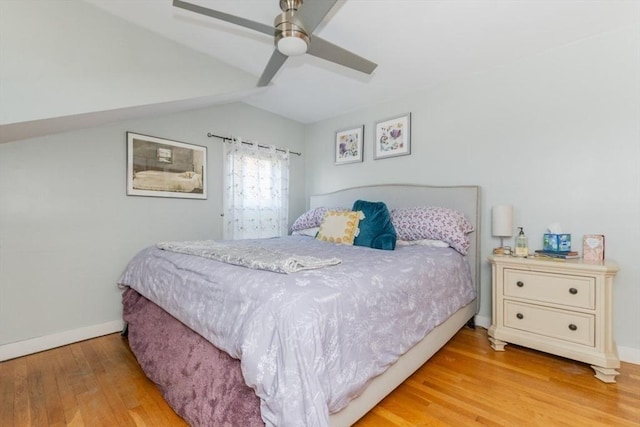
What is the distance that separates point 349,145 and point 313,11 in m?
2.28

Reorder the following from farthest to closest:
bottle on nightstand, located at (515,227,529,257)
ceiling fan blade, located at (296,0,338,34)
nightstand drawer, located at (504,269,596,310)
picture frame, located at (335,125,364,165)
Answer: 1. picture frame, located at (335,125,364,165)
2. bottle on nightstand, located at (515,227,529,257)
3. nightstand drawer, located at (504,269,596,310)
4. ceiling fan blade, located at (296,0,338,34)

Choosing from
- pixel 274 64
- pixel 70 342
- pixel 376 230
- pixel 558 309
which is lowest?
pixel 70 342

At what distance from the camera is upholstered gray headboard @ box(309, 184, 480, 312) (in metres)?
2.57

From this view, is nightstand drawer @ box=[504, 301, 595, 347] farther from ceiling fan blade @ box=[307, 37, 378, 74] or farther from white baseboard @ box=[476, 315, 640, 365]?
ceiling fan blade @ box=[307, 37, 378, 74]

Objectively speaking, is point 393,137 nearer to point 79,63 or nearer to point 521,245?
point 521,245

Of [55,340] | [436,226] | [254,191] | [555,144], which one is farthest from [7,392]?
[555,144]

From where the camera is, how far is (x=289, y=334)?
0.96m

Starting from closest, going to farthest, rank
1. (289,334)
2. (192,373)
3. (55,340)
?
(289,334) < (192,373) < (55,340)

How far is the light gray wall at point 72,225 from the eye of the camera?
2041mm

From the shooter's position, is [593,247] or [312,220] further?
[312,220]

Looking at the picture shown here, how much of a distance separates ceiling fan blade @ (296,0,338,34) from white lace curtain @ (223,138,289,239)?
2.03 metres

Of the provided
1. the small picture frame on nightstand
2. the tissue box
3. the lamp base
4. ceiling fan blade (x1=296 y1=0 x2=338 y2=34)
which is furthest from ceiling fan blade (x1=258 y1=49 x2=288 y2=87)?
the small picture frame on nightstand

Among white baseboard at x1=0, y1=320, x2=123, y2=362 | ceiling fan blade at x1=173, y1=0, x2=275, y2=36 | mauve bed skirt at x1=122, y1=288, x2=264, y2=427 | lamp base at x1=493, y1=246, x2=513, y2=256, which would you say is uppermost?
ceiling fan blade at x1=173, y1=0, x2=275, y2=36

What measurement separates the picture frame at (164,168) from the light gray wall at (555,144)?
7.48ft
